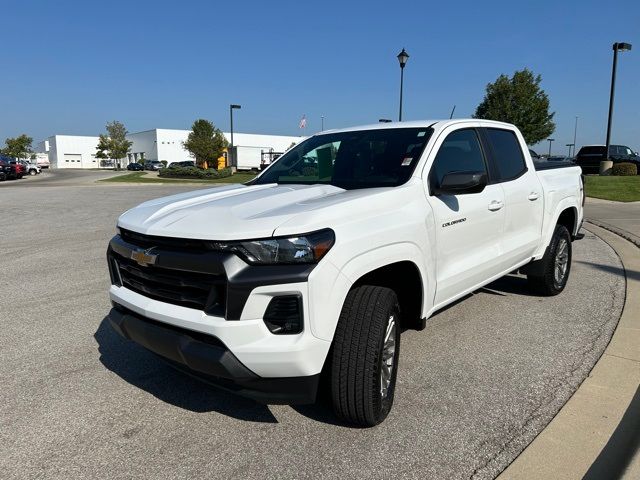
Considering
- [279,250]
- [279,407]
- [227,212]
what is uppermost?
[227,212]

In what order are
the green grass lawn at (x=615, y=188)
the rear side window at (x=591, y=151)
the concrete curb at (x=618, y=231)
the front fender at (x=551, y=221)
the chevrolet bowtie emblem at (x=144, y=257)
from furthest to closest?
1. the rear side window at (x=591, y=151)
2. the green grass lawn at (x=615, y=188)
3. the concrete curb at (x=618, y=231)
4. the front fender at (x=551, y=221)
5. the chevrolet bowtie emblem at (x=144, y=257)

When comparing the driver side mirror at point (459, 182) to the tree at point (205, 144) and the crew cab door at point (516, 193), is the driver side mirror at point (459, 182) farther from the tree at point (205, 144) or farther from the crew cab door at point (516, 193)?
the tree at point (205, 144)

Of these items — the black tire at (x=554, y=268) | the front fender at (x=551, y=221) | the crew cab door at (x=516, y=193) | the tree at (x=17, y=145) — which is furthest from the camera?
the tree at (x=17, y=145)

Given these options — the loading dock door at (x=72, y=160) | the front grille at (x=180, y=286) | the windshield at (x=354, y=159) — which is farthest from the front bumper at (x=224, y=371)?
the loading dock door at (x=72, y=160)

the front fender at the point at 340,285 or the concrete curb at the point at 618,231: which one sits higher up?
the front fender at the point at 340,285

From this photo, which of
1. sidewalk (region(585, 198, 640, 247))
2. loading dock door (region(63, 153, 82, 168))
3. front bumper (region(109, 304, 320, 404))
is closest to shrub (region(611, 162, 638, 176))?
sidewalk (region(585, 198, 640, 247))

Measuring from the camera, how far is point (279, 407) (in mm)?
3066

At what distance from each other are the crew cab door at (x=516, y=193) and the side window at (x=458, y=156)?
0.62 feet

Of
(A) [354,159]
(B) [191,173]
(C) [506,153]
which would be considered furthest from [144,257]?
(B) [191,173]

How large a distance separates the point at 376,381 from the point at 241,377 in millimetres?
737

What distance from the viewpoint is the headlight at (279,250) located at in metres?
2.33

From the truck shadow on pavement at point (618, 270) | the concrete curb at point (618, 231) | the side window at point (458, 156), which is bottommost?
the truck shadow on pavement at point (618, 270)

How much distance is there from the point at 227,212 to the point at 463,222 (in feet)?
5.72

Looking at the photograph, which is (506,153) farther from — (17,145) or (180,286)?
(17,145)
